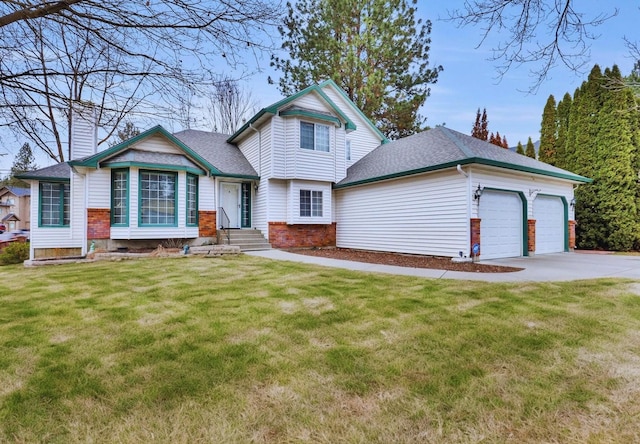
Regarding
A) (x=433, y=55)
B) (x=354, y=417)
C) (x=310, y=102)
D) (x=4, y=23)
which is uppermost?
(x=433, y=55)

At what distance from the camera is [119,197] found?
11.7 m

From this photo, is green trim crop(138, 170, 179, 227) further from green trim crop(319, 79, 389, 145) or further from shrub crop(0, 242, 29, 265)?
green trim crop(319, 79, 389, 145)

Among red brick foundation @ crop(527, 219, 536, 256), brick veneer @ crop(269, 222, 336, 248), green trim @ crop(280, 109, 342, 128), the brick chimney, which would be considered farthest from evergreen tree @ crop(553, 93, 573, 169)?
the brick chimney

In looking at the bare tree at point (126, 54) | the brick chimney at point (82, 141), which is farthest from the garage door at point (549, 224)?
the brick chimney at point (82, 141)

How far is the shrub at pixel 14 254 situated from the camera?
11961 mm

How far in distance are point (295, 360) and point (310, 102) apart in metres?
13.2

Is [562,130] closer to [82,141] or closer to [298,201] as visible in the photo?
[298,201]

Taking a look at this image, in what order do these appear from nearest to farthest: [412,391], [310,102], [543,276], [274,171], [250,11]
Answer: [412,391] → [250,11] → [543,276] → [274,171] → [310,102]

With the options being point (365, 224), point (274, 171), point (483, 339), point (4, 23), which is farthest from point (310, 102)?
point (483, 339)

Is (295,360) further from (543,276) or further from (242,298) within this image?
(543,276)

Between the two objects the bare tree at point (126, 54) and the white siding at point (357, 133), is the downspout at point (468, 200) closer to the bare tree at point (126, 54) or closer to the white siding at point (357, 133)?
the white siding at point (357, 133)

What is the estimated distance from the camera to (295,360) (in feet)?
10.2

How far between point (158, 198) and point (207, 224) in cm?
215

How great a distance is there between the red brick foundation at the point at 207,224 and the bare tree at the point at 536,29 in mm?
11414
